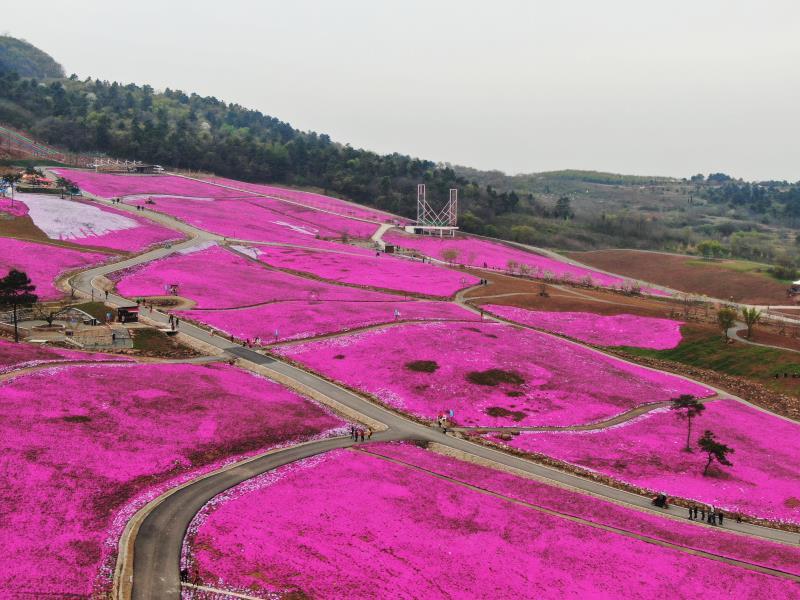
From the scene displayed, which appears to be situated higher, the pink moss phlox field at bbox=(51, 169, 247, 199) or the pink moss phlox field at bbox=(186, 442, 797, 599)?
the pink moss phlox field at bbox=(51, 169, 247, 199)

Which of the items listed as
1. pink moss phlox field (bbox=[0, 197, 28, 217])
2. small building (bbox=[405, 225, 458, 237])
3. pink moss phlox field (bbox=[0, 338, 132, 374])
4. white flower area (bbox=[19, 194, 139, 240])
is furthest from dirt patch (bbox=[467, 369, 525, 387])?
small building (bbox=[405, 225, 458, 237])

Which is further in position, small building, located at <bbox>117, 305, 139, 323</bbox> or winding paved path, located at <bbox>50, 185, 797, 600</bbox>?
small building, located at <bbox>117, 305, 139, 323</bbox>

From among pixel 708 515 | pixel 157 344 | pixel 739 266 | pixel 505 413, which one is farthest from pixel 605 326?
pixel 739 266

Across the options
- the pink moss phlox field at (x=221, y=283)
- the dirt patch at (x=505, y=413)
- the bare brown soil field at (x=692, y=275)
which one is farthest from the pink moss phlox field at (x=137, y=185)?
the dirt patch at (x=505, y=413)

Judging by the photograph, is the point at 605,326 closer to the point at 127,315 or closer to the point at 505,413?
the point at 505,413

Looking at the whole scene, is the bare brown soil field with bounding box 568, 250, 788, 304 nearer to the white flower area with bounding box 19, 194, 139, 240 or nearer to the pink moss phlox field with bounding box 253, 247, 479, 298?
the pink moss phlox field with bounding box 253, 247, 479, 298

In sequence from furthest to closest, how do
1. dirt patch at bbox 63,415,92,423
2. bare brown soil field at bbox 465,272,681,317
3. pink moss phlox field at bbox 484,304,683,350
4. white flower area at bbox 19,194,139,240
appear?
white flower area at bbox 19,194,139,240 → bare brown soil field at bbox 465,272,681,317 → pink moss phlox field at bbox 484,304,683,350 → dirt patch at bbox 63,415,92,423

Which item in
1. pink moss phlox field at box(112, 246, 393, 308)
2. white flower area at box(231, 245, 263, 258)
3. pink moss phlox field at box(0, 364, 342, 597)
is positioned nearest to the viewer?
pink moss phlox field at box(0, 364, 342, 597)
